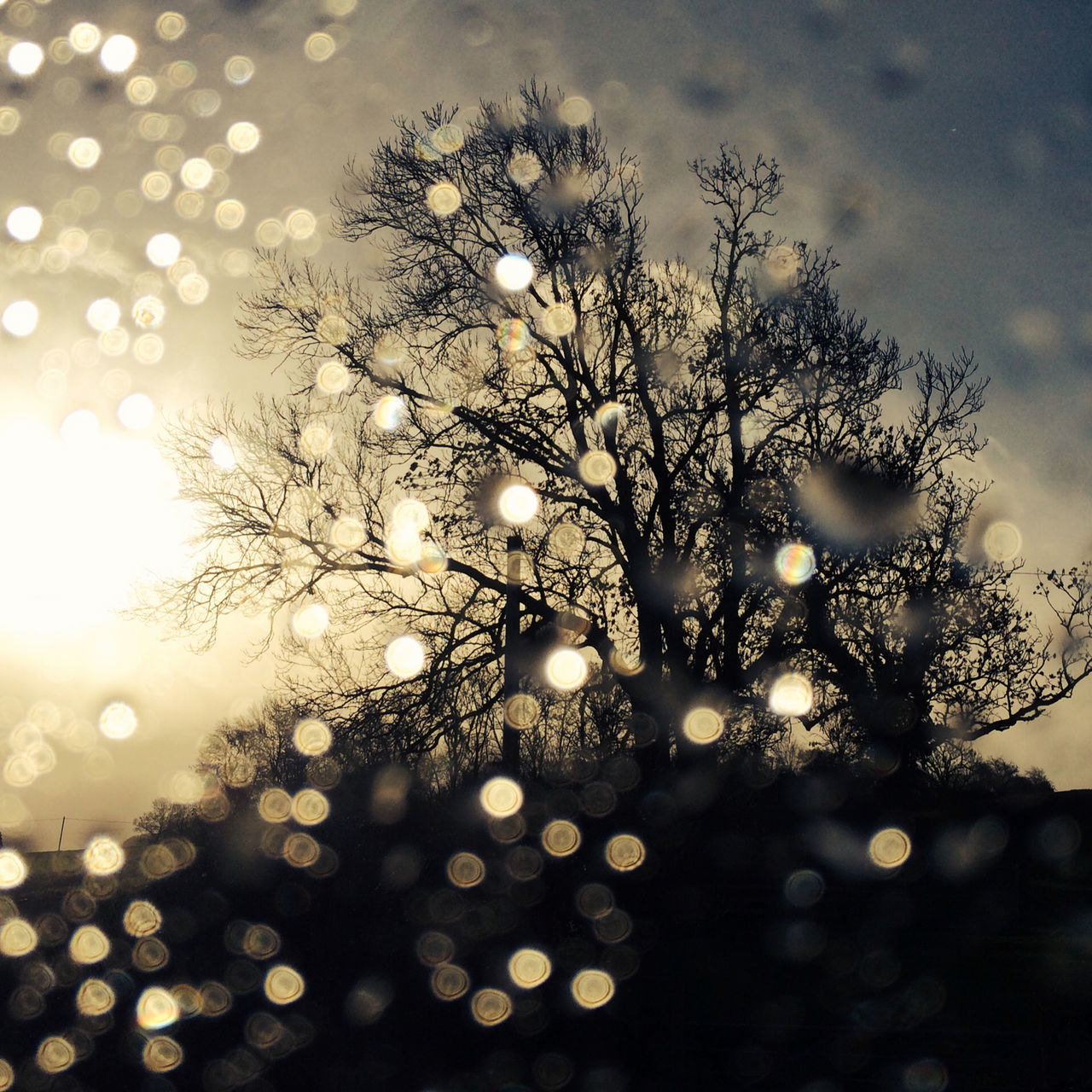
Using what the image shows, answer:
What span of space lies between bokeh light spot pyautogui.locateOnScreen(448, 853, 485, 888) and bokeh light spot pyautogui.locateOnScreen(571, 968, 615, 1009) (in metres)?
3.31

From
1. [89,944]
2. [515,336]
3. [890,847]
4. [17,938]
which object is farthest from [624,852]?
[17,938]

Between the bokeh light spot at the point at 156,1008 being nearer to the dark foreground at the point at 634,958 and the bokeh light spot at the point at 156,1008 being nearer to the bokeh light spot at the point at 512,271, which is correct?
the dark foreground at the point at 634,958

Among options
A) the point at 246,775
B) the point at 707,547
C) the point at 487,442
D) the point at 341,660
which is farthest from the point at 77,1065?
the point at 246,775

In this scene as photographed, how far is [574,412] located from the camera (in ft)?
50.3

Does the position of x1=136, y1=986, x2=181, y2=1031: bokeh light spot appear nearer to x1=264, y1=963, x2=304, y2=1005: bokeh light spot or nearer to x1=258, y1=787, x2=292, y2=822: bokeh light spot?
x1=264, y1=963, x2=304, y2=1005: bokeh light spot

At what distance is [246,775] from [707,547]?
53845 millimetres

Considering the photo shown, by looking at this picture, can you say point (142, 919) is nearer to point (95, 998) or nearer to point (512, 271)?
point (95, 998)

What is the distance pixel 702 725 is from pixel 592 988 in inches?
180

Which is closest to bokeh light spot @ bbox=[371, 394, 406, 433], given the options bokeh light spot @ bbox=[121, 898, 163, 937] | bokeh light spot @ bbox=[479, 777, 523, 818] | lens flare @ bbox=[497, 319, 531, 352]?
lens flare @ bbox=[497, 319, 531, 352]

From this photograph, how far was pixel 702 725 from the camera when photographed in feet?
46.5

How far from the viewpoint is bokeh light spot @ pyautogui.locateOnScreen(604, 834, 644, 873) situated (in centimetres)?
1254

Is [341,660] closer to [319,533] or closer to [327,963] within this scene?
[319,533]

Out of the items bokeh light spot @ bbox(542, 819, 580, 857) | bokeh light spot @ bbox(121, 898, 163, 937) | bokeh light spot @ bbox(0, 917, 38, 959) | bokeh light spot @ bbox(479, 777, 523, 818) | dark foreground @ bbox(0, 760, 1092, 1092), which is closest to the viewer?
dark foreground @ bbox(0, 760, 1092, 1092)

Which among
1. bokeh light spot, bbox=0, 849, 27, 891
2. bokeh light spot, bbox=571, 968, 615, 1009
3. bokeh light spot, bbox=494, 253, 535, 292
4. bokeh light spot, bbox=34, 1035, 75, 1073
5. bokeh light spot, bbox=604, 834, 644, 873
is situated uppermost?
bokeh light spot, bbox=494, 253, 535, 292
